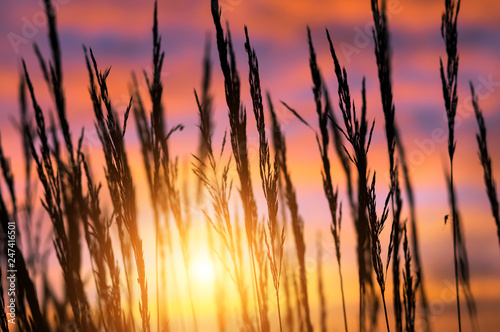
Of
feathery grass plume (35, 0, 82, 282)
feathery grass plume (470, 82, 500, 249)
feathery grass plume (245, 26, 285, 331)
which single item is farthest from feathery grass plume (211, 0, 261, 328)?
feathery grass plume (470, 82, 500, 249)

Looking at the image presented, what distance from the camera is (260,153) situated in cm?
188

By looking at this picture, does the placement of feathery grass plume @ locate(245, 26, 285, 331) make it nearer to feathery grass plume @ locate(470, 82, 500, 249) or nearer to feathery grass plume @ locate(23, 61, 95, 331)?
feathery grass plume @ locate(23, 61, 95, 331)

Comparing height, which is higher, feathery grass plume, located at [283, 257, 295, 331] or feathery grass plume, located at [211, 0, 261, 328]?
feathery grass plume, located at [211, 0, 261, 328]

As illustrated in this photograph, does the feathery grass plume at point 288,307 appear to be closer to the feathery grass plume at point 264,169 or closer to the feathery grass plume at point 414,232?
the feathery grass plume at point 414,232

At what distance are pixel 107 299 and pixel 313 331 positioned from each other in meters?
1.18

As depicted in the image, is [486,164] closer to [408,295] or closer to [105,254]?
[408,295]

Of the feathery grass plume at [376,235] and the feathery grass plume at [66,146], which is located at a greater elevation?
the feathery grass plume at [66,146]

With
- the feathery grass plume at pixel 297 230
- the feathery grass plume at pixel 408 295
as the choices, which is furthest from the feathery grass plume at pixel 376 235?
the feathery grass plume at pixel 297 230

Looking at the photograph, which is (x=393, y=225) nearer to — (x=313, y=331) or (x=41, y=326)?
(x=313, y=331)

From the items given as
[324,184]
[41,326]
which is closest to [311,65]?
[324,184]

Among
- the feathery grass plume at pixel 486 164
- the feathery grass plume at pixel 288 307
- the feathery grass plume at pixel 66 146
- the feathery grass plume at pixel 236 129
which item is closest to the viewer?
the feathery grass plume at pixel 236 129

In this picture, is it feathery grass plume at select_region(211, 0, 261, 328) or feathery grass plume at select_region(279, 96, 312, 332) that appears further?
feathery grass plume at select_region(279, 96, 312, 332)

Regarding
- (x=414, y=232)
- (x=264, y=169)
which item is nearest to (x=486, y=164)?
(x=414, y=232)

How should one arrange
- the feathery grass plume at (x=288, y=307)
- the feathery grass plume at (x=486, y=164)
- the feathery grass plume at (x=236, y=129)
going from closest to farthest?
the feathery grass plume at (x=236, y=129), the feathery grass plume at (x=486, y=164), the feathery grass plume at (x=288, y=307)
